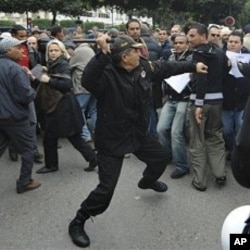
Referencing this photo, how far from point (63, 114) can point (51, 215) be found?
150 cm

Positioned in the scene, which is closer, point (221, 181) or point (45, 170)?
point (221, 181)

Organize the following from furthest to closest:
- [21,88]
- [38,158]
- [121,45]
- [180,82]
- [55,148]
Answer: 1. [38,158]
2. [55,148]
3. [180,82]
4. [21,88]
5. [121,45]

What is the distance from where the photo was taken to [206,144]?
4.93 metres

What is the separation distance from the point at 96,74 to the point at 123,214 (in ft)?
5.09

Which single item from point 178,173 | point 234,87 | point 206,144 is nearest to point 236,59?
point 234,87

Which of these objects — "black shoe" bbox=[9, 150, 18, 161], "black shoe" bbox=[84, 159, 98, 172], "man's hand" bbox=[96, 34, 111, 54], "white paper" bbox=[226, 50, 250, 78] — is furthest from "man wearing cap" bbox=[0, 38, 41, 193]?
"white paper" bbox=[226, 50, 250, 78]

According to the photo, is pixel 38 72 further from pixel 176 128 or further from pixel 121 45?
pixel 121 45

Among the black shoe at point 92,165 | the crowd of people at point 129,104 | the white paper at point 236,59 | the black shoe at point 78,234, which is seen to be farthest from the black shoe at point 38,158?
the white paper at point 236,59

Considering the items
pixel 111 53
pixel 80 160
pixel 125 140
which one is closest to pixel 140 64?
pixel 111 53

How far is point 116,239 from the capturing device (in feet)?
12.2

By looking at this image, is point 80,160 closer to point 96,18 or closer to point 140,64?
point 140,64

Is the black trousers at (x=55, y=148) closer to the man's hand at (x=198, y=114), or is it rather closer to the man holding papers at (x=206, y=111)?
the man holding papers at (x=206, y=111)

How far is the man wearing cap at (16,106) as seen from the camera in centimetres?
455

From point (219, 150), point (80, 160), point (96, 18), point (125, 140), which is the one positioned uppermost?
point (125, 140)
